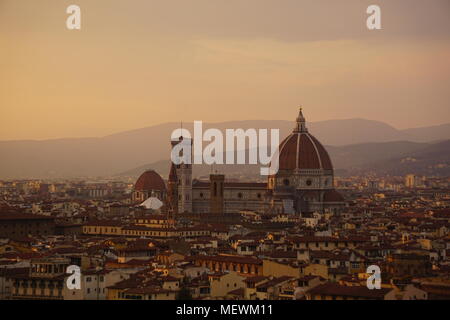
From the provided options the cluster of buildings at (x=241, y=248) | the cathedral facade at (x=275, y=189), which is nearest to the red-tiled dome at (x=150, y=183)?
the cluster of buildings at (x=241, y=248)

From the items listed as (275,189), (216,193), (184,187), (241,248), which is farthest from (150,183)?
(241,248)

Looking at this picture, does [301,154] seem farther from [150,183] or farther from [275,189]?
[150,183]

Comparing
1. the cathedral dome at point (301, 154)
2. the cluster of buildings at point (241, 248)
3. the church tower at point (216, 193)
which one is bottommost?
the cluster of buildings at point (241, 248)

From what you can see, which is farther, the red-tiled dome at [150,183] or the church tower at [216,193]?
the red-tiled dome at [150,183]

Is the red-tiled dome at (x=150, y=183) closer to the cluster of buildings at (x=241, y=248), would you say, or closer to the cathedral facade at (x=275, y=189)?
the cluster of buildings at (x=241, y=248)

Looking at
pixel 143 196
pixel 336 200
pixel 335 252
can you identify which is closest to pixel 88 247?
pixel 335 252

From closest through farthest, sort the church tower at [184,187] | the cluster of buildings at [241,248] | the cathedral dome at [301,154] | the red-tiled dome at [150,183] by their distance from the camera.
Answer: the cluster of buildings at [241,248] < the church tower at [184,187] < the cathedral dome at [301,154] < the red-tiled dome at [150,183]

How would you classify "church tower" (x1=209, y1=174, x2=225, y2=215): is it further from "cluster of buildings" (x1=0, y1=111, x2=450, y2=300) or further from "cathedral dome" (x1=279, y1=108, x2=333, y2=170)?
"cathedral dome" (x1=279, y1=108, x2=333, y2=170)
